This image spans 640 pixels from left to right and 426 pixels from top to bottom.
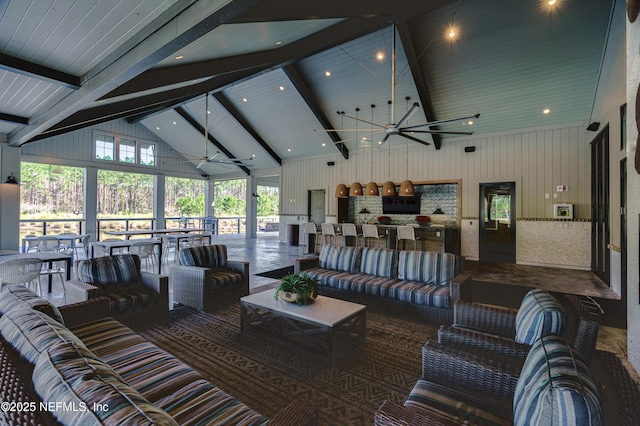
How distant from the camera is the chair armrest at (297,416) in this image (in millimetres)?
1135

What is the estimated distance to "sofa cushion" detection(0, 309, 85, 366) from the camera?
1146 millimetres

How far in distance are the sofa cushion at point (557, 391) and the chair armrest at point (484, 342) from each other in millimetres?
601

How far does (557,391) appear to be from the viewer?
3.02 feet

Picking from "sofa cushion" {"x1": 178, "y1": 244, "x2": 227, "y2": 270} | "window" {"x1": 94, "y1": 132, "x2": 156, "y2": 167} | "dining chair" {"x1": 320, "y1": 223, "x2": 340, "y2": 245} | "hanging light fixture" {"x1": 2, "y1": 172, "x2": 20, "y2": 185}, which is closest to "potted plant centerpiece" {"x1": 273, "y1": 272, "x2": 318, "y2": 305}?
"sofa cushion" {"x1": 178, "y1": 244, "x2": 227, "y2": 270}

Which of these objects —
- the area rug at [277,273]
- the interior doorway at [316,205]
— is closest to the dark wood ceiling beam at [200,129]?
the interior doorway at [316,205]

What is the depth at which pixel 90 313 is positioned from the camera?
2.41 meters

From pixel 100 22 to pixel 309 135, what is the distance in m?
6.98

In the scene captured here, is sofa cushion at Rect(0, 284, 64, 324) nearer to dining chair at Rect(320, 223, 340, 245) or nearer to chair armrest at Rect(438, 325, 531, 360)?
chair armrest at Rect(438, 325, 531, 360)

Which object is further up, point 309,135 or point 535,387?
point 309,135

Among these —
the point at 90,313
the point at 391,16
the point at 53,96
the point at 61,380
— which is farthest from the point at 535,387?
the point at 53,96

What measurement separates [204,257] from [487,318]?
350 cm

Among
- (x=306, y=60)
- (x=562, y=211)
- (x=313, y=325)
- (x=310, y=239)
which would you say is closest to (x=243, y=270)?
(x=313, y=325)

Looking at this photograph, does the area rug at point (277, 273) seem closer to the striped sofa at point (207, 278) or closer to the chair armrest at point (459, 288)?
the striped sofa at point (207, 278)

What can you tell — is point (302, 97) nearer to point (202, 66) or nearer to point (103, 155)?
point (202, 66)
